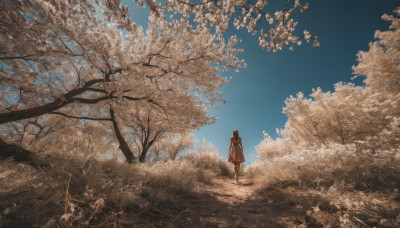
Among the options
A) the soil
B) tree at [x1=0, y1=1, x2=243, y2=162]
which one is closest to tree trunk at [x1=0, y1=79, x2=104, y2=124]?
tree at [x1=0, y1=1, x2=243, y2=162]

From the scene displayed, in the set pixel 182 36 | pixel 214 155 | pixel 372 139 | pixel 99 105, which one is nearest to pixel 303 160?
pixel 372 139

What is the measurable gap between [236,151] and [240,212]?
372 cm

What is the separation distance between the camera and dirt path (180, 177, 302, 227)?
244cm

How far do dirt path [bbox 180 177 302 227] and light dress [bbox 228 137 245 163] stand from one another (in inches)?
98.1

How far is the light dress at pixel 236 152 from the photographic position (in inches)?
255

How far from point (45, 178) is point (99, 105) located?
580cm

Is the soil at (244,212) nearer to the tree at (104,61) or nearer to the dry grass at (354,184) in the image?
the dry grass at (354,184)

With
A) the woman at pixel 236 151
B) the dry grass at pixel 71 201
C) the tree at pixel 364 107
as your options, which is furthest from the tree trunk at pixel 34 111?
the tree at pixel 364 107

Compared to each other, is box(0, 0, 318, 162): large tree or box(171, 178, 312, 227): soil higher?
box(0, 0, 318, 162): large tree

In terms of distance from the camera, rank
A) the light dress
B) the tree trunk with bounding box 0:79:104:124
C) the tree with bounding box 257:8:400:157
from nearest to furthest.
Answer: the tree with bounding box 257:8:400:157 < the tree trunk with bounding box 0:79:104:124 < the light dress

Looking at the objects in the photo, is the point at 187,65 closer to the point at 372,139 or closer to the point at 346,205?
the point at 346,205

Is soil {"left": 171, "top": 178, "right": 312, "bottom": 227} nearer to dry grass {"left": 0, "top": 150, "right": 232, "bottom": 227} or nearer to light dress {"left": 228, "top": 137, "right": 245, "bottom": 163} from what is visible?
dry grass {"left": 0, "top": 150, "right": 232, "bottom": 227}

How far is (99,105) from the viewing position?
23.7 ft

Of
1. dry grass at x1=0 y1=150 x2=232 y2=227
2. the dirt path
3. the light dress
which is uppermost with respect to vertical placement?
the light dress
